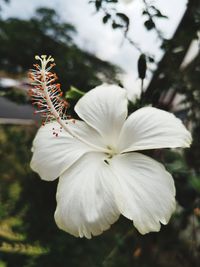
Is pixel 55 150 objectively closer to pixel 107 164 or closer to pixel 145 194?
pixel 107 164

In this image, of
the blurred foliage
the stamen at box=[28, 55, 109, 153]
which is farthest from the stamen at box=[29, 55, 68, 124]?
the blurred foliage

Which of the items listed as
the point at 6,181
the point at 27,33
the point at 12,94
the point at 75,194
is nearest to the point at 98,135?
the point at 75,194

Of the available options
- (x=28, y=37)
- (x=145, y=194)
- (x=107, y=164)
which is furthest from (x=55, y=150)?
(x=28, y=37)

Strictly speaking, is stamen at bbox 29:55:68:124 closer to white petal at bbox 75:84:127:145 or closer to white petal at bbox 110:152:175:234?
white petal at bbox 75:84:127:145

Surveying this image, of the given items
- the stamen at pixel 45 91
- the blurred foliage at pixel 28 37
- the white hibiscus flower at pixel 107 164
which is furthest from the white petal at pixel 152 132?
the blurred foliage at pixel 28 37

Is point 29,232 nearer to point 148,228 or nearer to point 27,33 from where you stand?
point 148,228

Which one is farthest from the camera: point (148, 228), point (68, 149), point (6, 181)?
point (6, 181)
